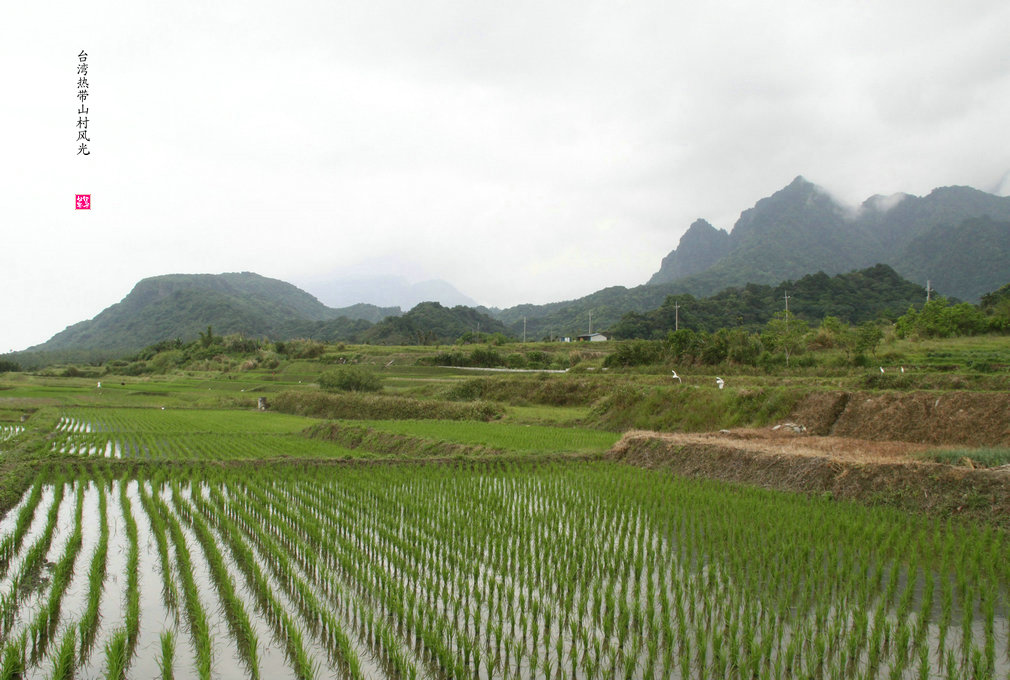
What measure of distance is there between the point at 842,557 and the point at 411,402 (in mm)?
19084

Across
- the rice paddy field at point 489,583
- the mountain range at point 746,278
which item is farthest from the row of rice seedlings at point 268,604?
the mountain range at point 746,278

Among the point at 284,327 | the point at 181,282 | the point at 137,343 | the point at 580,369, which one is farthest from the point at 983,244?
the point at 181,282

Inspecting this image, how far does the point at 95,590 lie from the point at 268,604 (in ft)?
4.59

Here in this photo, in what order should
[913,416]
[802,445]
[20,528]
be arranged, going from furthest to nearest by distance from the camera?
1. [913,416]
2. [802,445]
3. [20,528]

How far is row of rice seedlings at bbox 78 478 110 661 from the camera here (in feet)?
13.0

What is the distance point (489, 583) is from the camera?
16.0ft

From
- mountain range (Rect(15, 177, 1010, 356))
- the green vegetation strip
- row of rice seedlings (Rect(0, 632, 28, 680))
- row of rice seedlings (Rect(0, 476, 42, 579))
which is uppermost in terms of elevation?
mountain range (Rect(15, 177, 1010, 356))

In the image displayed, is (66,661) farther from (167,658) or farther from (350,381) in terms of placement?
(350,381)

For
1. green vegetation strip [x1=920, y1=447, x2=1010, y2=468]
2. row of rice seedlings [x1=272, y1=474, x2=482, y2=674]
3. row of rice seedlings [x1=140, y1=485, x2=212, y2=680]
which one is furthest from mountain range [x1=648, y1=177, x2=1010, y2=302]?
row of rice seedlings [x1=140, y1=485, x2=212, y2=680]

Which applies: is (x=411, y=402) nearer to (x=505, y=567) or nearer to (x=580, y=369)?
(x=580, y=369)

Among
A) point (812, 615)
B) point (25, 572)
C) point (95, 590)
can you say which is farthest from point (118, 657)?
point (812, 615)

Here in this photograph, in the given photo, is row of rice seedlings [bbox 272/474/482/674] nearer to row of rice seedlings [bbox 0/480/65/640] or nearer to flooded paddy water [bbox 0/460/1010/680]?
flooded paddy water [bbox 0/460/1010/680]

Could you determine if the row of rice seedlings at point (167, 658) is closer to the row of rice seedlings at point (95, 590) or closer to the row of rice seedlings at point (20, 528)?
the row of rice seedlings at point (95, 590)

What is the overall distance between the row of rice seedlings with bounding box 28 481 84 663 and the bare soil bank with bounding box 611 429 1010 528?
837 cm
